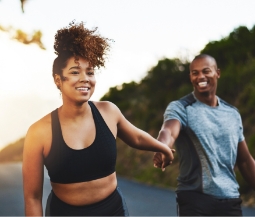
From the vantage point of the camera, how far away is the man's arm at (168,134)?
4329 millimetres

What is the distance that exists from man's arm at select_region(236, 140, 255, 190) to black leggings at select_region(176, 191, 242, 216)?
543 mm

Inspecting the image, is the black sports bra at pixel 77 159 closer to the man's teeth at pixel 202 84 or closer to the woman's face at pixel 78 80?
the woman's face at pixel 78 80

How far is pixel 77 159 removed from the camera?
3.16 metres

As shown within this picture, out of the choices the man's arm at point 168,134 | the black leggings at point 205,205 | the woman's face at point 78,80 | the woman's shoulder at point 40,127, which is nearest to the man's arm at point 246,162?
the black leggings at point 205,205

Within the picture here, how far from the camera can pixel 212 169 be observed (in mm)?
4566

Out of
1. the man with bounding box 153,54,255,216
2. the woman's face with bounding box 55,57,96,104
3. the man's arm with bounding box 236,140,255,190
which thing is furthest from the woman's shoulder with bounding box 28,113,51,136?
the man's arm with bounding box 236,140,255,190

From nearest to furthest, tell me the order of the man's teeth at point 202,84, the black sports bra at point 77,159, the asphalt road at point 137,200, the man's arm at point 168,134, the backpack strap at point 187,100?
the black sports bra at point 77,159 < the man's arm at point 168,134 < the backpack strap at point 187,100 < the man's teeth at point 202,84 < the asphalt road at point 137,200

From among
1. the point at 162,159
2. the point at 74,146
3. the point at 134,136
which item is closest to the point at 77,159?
the point at 74,146

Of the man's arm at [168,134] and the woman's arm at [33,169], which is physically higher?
the man's arm at [168,134]

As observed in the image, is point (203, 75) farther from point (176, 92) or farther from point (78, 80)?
point (176, 92)

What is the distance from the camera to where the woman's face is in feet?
10.6

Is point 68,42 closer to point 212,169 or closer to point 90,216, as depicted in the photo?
point 90,216

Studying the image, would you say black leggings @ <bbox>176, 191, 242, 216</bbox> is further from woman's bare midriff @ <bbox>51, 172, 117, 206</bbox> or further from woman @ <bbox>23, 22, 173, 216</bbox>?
woman's bare midriff @ <bbox>51, 172, 117, 206</bbox>

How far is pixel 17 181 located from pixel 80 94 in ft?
59.1
